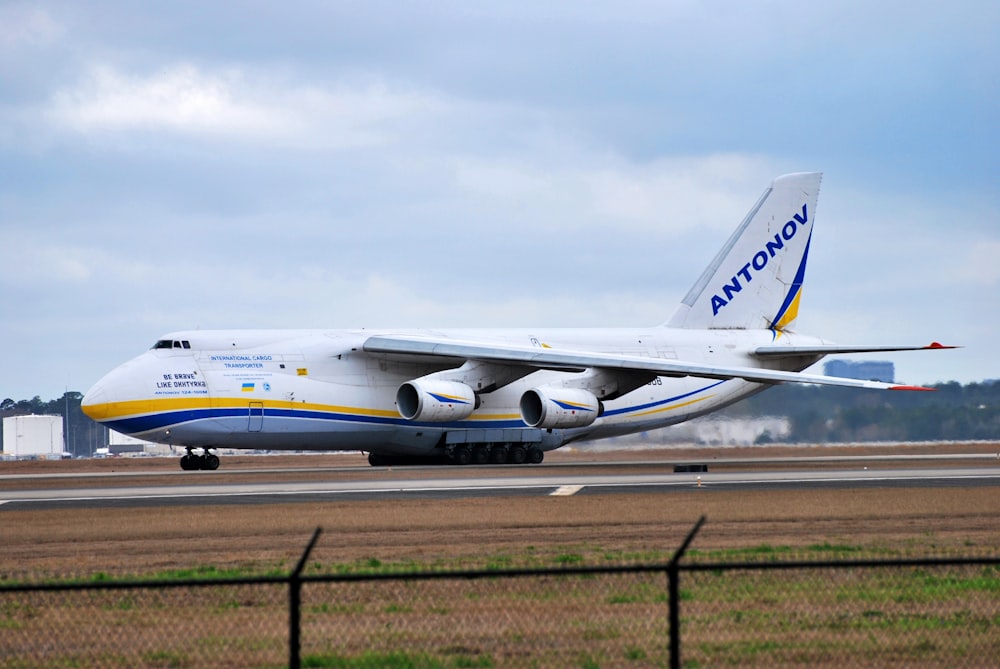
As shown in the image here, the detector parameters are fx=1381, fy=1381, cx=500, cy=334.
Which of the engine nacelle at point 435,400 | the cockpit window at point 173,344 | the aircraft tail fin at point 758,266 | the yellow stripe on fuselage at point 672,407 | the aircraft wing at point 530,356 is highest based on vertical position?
the aircraft tail fin at point 758,266

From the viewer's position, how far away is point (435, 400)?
1393 inches

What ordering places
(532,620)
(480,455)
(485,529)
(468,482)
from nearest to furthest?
(532,620), (485,529), (468,482), (480,455)

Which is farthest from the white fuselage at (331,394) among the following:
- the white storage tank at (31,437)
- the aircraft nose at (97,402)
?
the white storage tank at (31,437)

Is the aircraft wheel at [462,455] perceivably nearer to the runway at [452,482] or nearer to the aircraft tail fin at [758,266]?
the runway at [452,482]

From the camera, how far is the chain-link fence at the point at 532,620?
9734mm

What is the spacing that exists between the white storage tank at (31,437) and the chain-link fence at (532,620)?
6662 cm

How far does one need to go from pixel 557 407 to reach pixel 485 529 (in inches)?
686

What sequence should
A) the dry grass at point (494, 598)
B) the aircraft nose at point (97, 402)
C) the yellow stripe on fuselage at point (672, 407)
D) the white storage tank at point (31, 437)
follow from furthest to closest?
the white storage tank at point (31, 437) < the yellow stripe on fuselage at point (672, 407) < the aircraft nose at point (97, 402) < the dry grass at point (494, 598)

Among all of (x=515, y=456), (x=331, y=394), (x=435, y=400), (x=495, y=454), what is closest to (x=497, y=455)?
(x=495, y=454)

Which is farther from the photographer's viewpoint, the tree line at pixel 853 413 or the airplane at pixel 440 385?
the tree line at pixel 853 413

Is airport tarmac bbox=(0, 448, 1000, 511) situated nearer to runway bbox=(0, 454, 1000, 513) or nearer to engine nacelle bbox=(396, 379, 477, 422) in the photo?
runway bbox=(0, 454, 1000, 513)

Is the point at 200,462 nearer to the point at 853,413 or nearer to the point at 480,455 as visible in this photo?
the point at 480,455

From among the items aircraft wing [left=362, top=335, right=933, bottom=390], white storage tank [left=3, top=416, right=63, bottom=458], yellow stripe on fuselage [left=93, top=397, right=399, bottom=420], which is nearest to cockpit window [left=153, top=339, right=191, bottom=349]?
Result: yellow stripe on fuselage [left=93, top=397, right=399, bottom=420]

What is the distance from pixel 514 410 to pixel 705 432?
6887 millimetres
